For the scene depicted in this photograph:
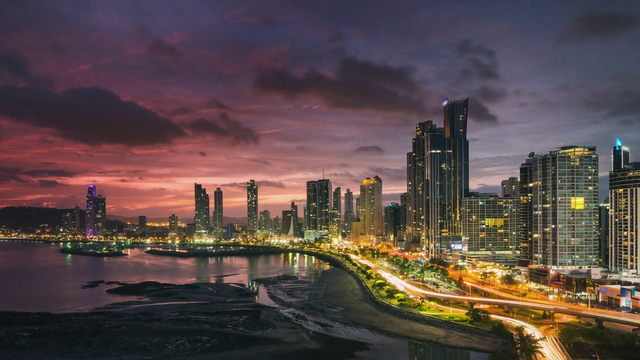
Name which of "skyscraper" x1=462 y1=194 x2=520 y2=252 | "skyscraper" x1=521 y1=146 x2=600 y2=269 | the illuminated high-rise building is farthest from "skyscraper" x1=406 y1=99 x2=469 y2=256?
the illuminated high-rise building

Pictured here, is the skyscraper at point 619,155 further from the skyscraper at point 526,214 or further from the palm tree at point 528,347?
the palm tree at point 528,347

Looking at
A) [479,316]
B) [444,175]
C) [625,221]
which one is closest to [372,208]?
[444,175]

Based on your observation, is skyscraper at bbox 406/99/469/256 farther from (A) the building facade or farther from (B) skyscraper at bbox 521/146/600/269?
(A) the building facade

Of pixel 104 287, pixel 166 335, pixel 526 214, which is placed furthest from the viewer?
pixel 526 214

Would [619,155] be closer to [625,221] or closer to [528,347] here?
[625,221]

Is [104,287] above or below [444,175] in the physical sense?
below

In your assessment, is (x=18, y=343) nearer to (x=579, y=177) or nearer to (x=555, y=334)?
(x=555, y=334)
